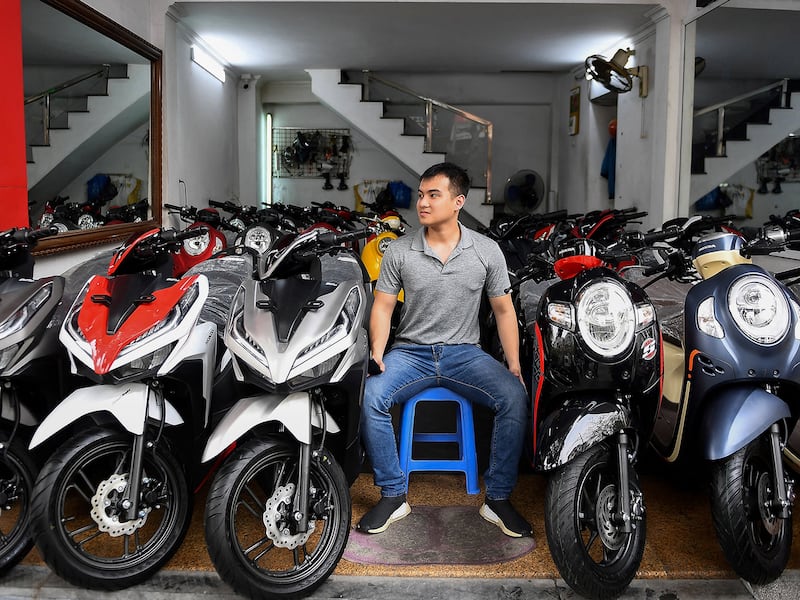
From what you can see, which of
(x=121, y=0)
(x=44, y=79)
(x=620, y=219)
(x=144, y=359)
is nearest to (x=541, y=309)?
(x=144, y=359)

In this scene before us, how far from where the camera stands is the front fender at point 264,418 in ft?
5.80

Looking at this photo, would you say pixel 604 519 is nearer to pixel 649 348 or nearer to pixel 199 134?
pixel 649 348

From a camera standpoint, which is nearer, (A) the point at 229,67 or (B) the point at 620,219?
(B) the point at 620,219

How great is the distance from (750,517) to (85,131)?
405 cm

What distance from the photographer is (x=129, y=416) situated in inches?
69.2

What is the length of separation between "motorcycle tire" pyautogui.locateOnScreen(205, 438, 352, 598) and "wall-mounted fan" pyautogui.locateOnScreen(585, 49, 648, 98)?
5.06 metres

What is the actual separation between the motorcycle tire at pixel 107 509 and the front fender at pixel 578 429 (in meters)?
0.94

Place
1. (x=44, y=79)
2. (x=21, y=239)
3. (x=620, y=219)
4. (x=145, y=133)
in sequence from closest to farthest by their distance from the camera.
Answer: (x=21, y=239) → (x=44, y=79) → (x=620, y=219) → (x=145, y=133)

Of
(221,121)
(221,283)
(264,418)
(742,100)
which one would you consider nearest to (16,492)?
(264,418)

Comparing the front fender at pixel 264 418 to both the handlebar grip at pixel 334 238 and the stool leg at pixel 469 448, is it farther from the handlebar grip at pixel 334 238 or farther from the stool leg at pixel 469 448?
the stool leg at pixel 469 448

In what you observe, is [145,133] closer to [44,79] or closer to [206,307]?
[44,79]

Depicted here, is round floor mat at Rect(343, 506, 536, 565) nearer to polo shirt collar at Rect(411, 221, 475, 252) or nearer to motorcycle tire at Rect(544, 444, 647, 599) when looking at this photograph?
motorcycle tire at Rect(544, 444, 647, 599)

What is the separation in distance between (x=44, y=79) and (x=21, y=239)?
1.96 m

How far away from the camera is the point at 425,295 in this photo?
235 centimetres
